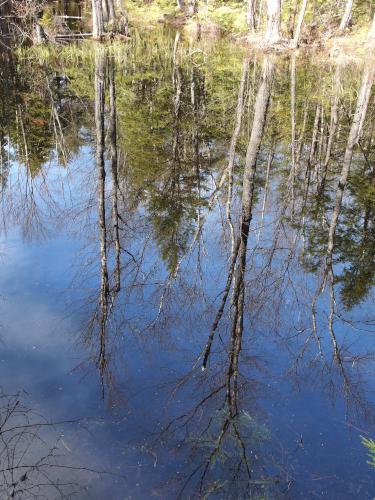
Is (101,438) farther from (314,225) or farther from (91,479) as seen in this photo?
(314,225)

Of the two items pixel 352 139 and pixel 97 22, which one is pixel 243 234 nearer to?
pixel 352 139

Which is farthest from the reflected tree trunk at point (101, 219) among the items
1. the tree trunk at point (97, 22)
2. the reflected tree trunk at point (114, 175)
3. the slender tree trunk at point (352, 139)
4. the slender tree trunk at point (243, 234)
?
the tree trunk at point (97, 22)

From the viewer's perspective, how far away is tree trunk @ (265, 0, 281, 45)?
20.4 metres

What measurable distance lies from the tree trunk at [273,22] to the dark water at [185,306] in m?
11.0

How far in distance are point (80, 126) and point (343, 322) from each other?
8.64 metres

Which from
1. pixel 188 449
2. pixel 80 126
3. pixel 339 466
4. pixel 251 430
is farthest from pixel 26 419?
pixel 80 126

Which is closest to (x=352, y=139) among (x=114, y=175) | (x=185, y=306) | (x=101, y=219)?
(x=114, y=175)

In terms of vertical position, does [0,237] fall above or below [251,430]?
above

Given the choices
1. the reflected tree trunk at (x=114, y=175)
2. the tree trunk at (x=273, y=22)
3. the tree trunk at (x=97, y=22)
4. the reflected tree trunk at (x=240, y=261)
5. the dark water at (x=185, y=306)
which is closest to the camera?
the dark water at (x=185, y=306)

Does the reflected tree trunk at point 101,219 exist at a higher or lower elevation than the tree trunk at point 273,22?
lower

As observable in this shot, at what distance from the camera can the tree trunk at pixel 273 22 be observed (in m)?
20.4

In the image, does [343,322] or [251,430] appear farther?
[343,322]

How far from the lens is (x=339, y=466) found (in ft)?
11.7

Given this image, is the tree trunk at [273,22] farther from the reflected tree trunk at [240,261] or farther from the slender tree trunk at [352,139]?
the reflected tree trunk at [240,261]
